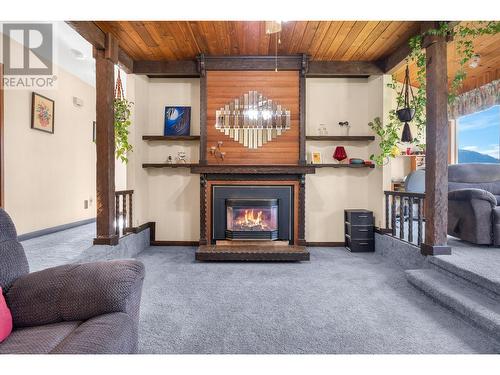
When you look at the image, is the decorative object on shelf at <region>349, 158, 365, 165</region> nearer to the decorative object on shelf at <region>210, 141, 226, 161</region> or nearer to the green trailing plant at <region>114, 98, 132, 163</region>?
the decorative object on shelf at <region>210, 141, 226, 161</region>

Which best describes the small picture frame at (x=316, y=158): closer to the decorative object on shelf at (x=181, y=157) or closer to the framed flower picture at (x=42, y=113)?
the decorative object on shelf at (x=181, y=157)

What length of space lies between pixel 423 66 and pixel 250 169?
92.2 inches

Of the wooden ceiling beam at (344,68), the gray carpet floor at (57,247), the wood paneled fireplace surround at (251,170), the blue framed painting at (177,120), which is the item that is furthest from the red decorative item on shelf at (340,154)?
the gray carpet floor at (57,247)

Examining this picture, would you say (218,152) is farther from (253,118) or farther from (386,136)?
(386,136)

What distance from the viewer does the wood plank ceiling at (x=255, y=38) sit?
3.51 metres

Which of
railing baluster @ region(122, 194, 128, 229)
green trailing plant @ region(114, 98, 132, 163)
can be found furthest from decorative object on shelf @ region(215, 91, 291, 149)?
railing baluster @ region(122, 194, 128, 229)

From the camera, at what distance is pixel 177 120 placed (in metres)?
4.86

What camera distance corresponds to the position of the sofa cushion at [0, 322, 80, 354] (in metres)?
1.21

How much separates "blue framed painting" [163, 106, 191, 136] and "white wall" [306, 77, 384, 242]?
6.05 ft

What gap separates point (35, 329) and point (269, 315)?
1568 millimetres

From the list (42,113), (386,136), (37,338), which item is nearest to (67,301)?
(37,338)

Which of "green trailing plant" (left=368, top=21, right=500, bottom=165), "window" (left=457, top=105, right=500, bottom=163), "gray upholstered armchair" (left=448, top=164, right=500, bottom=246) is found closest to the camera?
"green trailing plant" (left=368, top=21, right=500, bottom=165)
